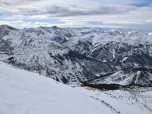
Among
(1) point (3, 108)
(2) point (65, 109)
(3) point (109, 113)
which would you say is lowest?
(3) point (109, 113)

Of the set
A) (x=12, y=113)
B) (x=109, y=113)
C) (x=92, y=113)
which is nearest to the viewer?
(x=12, y=113)

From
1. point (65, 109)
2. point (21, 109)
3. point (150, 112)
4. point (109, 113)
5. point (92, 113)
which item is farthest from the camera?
point (150, 112)

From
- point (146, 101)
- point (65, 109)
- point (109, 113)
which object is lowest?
point (146, 101)

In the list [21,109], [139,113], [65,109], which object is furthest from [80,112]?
[139,113]

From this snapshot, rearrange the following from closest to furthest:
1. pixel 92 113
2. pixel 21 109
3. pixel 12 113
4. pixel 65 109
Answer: pixel 12 113
pixel 21 109
pixel 65 109
pixel 92 113

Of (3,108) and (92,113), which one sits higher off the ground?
(3,108)

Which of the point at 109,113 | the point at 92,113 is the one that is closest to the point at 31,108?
the point at 92,113

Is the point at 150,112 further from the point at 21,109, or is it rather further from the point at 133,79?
the point at 133,79

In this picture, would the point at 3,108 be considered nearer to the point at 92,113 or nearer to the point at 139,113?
the point at 92,113

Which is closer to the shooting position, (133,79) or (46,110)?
(46,110)

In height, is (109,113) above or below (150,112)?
above
